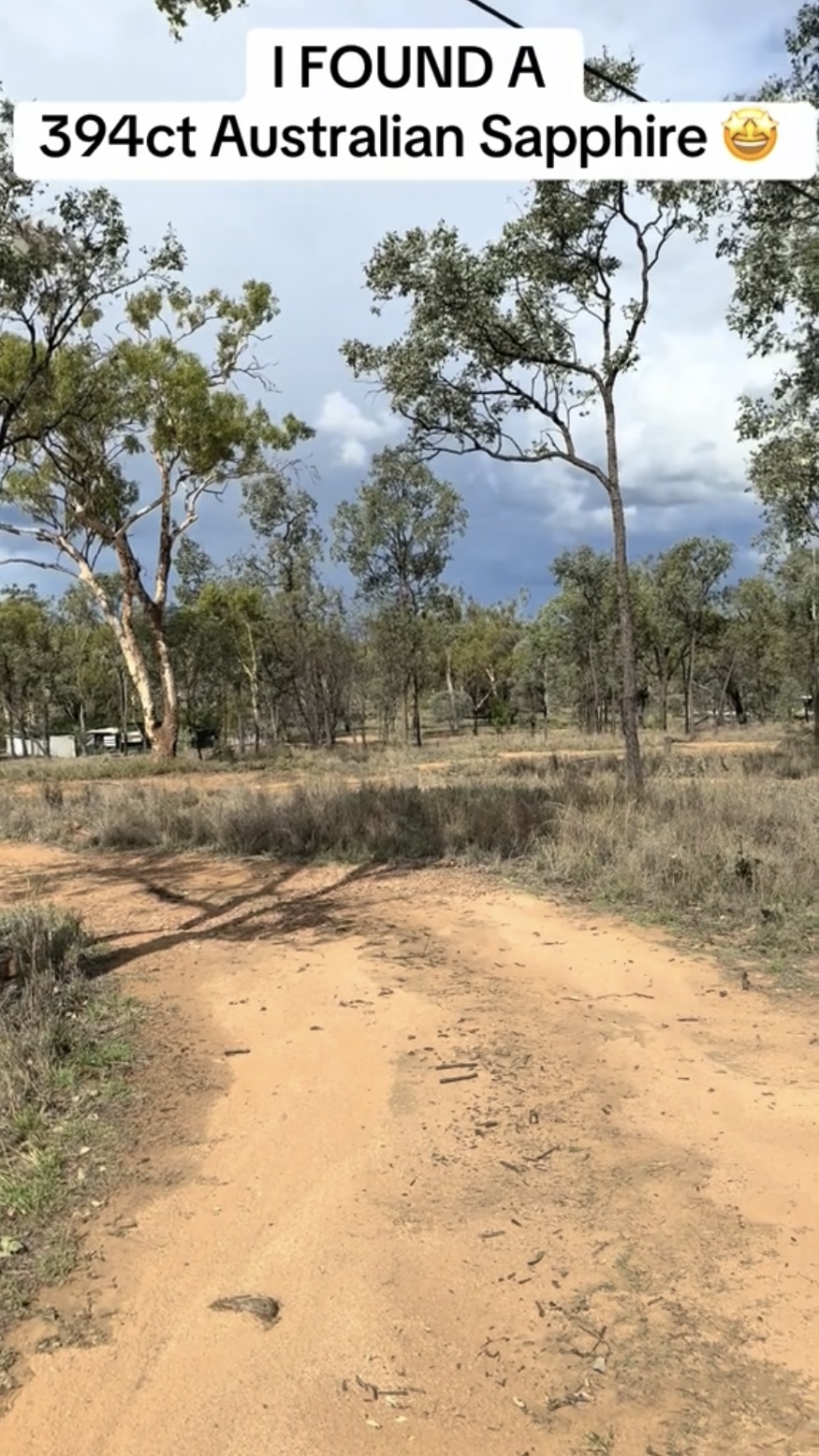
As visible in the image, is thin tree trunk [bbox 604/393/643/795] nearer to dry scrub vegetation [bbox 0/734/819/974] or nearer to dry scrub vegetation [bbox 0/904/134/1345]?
dry scrub vegetation [bbox 0/734/819/974]

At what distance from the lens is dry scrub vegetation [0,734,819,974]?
7.06 m

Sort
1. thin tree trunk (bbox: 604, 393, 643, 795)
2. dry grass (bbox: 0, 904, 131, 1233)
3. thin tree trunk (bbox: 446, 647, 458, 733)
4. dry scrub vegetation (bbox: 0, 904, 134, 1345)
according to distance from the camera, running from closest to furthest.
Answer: dry scrub vegetation (bbox: 0, 904, 134, 1345) < dry grass (bbox: 0, 904, 131, 1233) < thin tree trunk (bbox: 604, 393, 643, 795) < thin tree trunk (bbox: 446, 647, 458, 733)

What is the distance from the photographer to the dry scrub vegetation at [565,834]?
7064mm

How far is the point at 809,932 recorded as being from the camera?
640 centimetres

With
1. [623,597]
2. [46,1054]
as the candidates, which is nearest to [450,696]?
[623,597]

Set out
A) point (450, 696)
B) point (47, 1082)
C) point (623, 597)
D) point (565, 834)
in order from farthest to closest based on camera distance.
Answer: point (450, 696) < point (623, 597) < point (565, 834) < point (47, 1082)

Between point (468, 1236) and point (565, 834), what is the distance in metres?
5.94

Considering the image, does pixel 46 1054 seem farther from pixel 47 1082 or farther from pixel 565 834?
pixel 565 834

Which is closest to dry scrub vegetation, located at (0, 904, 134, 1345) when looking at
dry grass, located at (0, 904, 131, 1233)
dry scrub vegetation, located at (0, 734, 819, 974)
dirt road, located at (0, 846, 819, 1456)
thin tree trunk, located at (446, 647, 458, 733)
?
dry grass, located at (0, 904, 131, 1233)

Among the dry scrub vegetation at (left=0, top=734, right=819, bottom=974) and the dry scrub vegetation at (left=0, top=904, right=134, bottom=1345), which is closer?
the dry scrub vegetation at (left=0, top=904, right=134, bottom=1345)

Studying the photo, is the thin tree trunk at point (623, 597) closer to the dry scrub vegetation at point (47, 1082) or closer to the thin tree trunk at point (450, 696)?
the dry scrub vegetation at point (47, 1082)

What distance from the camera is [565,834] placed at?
8.89m

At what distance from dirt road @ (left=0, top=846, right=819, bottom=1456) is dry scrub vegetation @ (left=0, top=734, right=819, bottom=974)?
4.72ft

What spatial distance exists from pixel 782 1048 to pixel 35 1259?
3.36m
